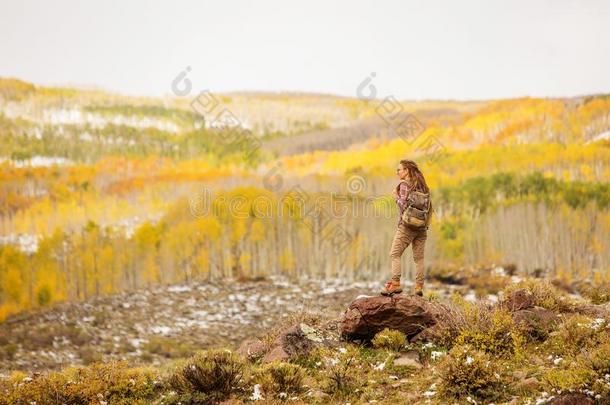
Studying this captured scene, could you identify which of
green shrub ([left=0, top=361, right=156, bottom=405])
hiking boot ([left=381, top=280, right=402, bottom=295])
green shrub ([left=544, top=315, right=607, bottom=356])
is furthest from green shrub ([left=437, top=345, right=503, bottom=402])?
green shrub ([left=0, top=361, right=156, bottom=405])

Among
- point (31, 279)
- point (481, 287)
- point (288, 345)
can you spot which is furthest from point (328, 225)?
point (288, 345)

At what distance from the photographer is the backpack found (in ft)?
41.4

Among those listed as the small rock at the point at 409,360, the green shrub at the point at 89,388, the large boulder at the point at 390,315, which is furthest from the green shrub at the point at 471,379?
the green shrub at the point at 89,388

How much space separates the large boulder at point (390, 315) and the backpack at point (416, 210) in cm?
149

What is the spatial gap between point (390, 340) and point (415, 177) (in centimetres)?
311

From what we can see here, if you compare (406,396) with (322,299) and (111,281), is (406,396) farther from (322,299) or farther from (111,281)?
(111,281)

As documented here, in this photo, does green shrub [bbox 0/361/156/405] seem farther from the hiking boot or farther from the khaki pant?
the khaki pant

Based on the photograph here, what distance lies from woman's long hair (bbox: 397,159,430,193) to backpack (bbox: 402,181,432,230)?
0.36ft

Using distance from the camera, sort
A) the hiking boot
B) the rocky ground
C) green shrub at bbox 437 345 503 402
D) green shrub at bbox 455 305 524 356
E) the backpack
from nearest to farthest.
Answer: green shrub at bbox 437 345 503 402 < green shrub at bbox 455 305 524 356 < the backpack < the hiking boot < the rocky ground

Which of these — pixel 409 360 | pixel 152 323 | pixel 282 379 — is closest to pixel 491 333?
pixel 409 360

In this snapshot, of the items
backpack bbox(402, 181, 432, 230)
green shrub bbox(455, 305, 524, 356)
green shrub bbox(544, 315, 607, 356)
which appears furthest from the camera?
backpack bbox(402, 181, 432, 230)

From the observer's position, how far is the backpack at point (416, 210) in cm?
1262

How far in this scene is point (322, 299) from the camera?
152 ft

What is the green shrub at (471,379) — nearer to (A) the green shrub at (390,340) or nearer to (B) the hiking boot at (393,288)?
(A) the green shrub at (390,340)
